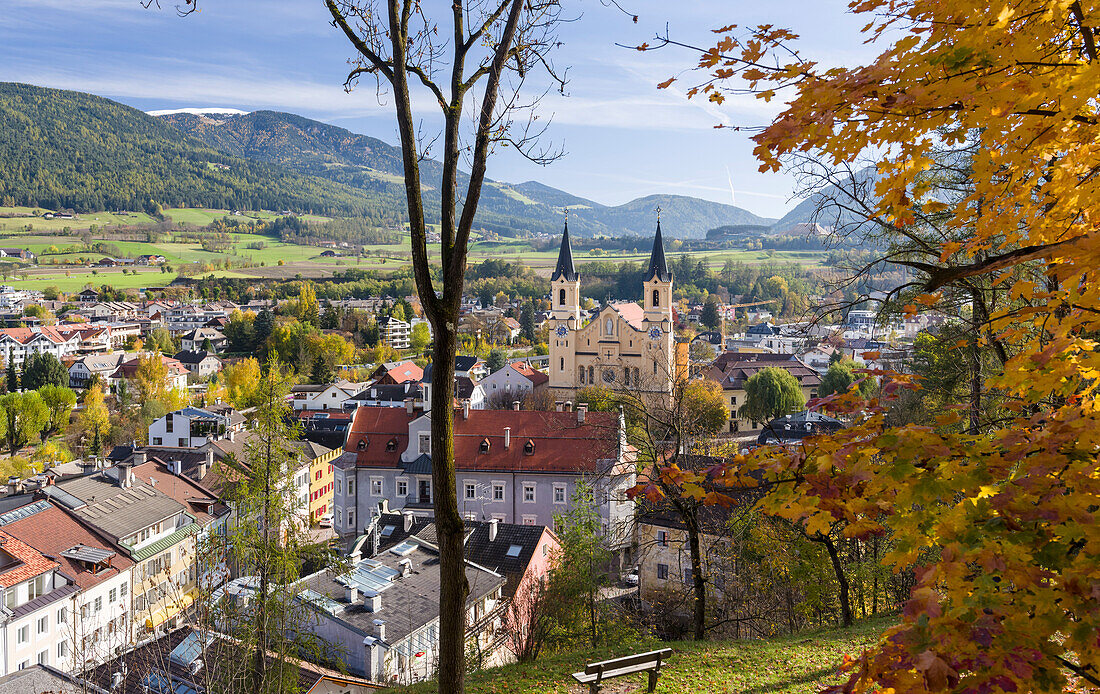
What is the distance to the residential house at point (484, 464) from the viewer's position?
3288 cm

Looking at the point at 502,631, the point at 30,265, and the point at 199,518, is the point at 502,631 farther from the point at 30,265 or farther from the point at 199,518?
the point at 30,265

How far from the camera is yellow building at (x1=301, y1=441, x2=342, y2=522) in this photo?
4362 cm

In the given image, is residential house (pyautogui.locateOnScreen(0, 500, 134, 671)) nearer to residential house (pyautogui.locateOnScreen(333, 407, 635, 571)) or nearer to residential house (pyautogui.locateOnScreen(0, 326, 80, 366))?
residential house (pyautogui.locateOnScreen(333, 407, 635, 571))

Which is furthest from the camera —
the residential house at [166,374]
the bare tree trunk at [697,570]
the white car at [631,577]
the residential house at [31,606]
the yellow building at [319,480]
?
the residential house at [166,374]

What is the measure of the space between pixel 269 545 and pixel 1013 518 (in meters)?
12.8

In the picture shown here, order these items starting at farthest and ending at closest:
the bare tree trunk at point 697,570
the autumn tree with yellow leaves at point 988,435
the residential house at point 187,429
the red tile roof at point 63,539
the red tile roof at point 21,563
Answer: the residential house at point 187,429
the red tile roof at point 63,539
the red tile roof at point 21,563
the bare tree trunk at point 697,570
the autumn tree with yellow leaves at point 988,435

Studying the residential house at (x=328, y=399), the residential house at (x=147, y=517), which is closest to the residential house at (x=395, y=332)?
the residential house at (x=328, y=399)

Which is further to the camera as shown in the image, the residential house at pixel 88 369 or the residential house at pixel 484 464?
A: the residential house at pixel 88 369

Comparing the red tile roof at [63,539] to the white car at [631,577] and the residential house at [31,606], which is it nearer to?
the residential house at [31,606]

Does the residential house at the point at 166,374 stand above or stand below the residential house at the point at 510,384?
below

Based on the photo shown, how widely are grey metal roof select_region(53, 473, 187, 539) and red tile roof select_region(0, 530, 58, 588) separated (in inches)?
141

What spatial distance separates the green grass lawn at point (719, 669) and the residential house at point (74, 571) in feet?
53.1

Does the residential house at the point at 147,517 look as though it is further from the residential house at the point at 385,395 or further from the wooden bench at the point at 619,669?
the residential house at the point at 385,395

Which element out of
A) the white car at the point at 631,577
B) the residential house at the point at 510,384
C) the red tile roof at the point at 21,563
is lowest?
the white car at the point at 631,577
